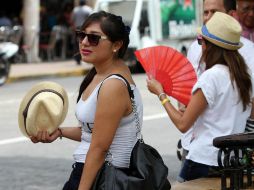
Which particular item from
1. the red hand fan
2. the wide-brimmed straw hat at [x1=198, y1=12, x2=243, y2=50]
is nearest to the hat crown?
the wide-brimmed straw hat at [x1=198, y1=12, x2=243, y2=50]

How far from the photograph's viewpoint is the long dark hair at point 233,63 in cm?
436

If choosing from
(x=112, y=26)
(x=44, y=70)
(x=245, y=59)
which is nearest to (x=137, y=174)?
(x=112, y=26)

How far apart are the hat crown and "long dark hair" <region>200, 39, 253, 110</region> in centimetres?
6

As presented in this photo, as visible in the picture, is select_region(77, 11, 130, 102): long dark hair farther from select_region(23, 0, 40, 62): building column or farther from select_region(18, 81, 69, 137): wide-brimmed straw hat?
select_region(23, 0, 40, 62): building column

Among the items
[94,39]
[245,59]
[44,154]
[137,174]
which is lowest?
[44,154]

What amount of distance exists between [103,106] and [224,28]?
3.18 ft

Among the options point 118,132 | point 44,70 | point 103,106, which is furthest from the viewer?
point 44,70

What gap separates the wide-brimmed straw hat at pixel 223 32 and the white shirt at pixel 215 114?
12 cm

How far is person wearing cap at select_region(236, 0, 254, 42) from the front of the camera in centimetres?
594

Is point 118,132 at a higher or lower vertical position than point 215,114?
higher

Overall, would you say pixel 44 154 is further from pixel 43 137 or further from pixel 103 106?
pixel 103 106

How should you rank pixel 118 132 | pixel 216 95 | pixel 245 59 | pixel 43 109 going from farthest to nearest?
pixel 245 59 < pixel 216 95 < pixel 43 109 < pixel 118 132

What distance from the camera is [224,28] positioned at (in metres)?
4.39

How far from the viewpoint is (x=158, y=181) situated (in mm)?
3803
